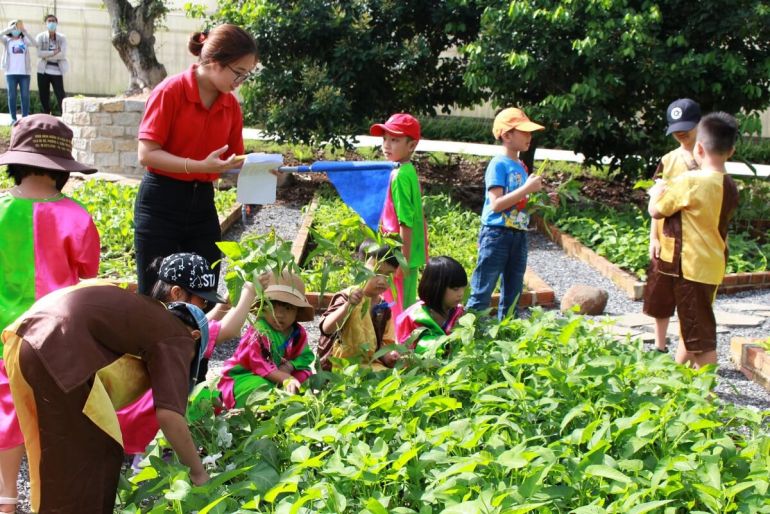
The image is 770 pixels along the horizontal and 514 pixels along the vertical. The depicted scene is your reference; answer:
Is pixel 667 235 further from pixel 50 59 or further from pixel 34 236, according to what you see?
pixel 50 59

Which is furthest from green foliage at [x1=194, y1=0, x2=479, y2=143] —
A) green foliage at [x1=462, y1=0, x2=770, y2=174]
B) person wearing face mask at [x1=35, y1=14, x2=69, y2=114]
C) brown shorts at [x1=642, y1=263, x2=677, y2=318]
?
brown shorts at [x1=642, y1=263, x2=677, y2=318]

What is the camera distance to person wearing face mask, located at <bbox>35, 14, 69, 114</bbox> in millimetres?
14742

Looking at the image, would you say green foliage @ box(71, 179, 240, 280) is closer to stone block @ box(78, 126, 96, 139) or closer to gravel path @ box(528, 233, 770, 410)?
stone block @ box(78, 126, 96, 139)

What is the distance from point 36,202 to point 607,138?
7.88 m

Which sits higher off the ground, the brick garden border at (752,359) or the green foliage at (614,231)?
the green foliage at (614,231)

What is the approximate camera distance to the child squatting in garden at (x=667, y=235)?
5102 mm

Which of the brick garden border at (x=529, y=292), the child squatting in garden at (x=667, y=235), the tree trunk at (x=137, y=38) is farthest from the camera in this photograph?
the tree trunk at (x=137, y=38)

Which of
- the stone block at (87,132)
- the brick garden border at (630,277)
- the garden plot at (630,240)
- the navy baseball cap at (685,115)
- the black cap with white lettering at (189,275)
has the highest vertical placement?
the navy baseball cap at (685,115)

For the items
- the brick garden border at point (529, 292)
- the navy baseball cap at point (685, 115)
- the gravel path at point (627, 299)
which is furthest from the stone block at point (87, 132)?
the navy baseball cap at point (685, 115)

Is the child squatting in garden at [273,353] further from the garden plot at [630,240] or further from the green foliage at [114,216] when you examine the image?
the garden plot at [630,240]

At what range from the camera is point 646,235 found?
848cm

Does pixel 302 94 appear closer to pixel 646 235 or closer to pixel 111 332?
pixel 646 235

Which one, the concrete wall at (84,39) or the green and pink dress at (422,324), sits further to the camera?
the concrete wall at (84,39)

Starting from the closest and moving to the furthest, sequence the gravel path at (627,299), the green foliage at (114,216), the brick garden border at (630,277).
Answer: the gravel path at (627,299) < the green foliage at (114,216) < the brick garden border at (630,277)
